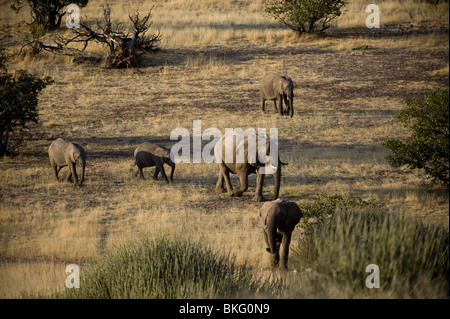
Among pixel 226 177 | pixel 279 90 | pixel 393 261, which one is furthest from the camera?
pixel 279 90

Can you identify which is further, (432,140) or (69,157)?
(69,157)

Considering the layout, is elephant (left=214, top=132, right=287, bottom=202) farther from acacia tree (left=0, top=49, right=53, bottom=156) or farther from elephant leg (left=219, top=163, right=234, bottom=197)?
acacia tree (left=0, top=49, right=53, bottom=156)

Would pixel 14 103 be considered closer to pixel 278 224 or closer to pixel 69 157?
pixel 69 157

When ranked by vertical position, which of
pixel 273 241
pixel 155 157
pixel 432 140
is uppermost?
pixel 432 140

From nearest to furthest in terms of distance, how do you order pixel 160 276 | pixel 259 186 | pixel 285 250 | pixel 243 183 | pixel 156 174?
pixel 160 276, pixel 285 250, pixel 259 186, pixel 243 183, pixel 156 174

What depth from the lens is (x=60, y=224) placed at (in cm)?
1639

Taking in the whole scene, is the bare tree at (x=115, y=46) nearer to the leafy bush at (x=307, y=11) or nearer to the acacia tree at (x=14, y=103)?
the leafy bush at (x=307, y=11)

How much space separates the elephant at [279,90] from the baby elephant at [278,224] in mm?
12578

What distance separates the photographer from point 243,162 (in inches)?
691

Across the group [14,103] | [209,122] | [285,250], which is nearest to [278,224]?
[285,250]

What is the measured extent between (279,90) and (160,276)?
53.4 ft

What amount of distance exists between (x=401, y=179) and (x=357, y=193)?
6.72ft

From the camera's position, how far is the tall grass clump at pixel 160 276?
10.1m
